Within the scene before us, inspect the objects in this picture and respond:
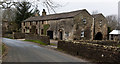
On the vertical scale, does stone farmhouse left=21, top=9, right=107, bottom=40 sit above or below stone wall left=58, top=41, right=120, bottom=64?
above

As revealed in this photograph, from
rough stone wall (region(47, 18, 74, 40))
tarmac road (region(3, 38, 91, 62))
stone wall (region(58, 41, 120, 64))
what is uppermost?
rough stone wall (region(47, 18, 74, 40))

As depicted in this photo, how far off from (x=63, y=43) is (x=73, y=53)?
2.81 metres

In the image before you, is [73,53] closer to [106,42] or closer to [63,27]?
[106,42]

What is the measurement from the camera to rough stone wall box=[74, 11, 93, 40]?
28688 mm

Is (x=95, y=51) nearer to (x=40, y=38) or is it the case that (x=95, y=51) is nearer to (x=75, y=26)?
(x=40, y=38)

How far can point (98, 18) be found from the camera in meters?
33.6

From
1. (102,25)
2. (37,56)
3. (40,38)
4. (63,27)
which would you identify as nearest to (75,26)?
(63,27)

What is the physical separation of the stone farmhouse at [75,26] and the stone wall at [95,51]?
538 inches

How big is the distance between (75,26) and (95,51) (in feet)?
60.0

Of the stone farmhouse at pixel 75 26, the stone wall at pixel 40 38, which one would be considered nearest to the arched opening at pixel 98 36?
the stone farmhouse at pixel 75 26

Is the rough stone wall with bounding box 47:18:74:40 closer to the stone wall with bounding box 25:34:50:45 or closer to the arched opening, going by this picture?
the stone wall with bounding box 25:34:50:45

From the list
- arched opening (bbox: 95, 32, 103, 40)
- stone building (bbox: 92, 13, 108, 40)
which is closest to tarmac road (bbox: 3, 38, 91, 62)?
arched opening (bbox: 95, 32, 103, 40)

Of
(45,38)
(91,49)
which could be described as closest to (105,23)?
(45,38)

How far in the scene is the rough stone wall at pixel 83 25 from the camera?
28.7 meters
